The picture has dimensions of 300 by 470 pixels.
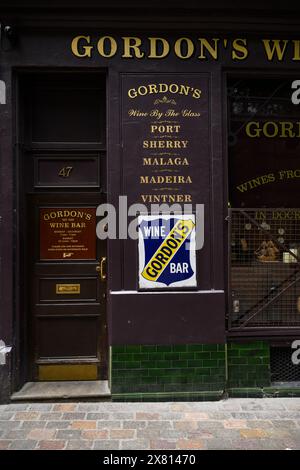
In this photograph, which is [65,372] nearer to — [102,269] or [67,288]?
[67,288]

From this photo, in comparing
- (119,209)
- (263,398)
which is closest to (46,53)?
(119,209)

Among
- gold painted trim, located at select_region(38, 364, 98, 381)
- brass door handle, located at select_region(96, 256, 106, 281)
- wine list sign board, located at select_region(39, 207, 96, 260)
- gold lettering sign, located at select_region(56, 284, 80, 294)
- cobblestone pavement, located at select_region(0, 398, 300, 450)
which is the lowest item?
cobblestone pavement, located at select_region(0, 398, 300, 450)

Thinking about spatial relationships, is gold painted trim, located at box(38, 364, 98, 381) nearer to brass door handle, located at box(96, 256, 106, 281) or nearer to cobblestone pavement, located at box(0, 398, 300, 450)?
cobblestone pavement, located at box(0, 398, 300, 450)

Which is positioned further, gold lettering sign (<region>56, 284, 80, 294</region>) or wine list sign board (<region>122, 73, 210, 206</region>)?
gold lettering sign (<region>56, 284, 80, 294</region>)

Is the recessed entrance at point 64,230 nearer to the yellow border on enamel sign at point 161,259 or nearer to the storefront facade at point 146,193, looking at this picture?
the storefront facade at point 146,193

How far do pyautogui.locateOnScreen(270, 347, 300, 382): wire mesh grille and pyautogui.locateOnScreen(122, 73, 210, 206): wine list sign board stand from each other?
1992 mm

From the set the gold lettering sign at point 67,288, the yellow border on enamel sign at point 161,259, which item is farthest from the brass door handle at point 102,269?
the yellow border on enamel sign at point 161,259

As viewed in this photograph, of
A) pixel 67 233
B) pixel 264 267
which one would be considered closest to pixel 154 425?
pixel 264 267

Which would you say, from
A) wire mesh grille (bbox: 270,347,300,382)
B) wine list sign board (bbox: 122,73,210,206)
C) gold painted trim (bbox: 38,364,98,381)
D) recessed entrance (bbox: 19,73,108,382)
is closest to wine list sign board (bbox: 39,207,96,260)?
recessed entrance (bbox: 19,73,108,382)

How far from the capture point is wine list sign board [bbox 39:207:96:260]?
205 inches

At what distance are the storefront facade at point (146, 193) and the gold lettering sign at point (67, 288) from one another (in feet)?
0.04

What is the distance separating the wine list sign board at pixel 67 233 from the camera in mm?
5219

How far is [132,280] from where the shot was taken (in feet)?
15.9

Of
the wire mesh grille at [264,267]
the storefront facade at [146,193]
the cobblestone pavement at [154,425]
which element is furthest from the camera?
the wire mesh grille at [264,267]
